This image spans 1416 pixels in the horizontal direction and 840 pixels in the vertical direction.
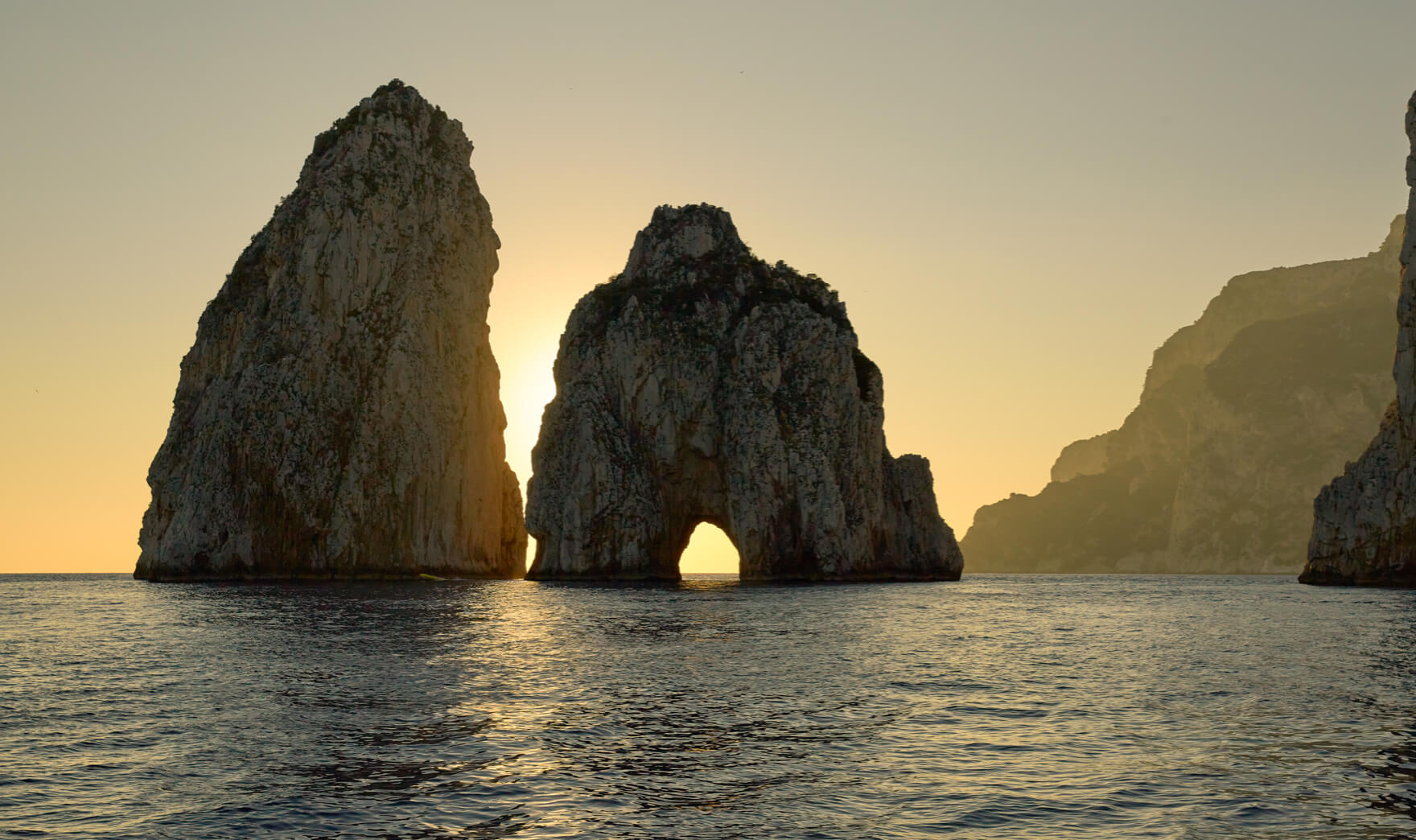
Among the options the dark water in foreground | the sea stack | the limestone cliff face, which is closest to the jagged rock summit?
the limestone cliff face

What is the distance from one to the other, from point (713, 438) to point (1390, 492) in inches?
2340

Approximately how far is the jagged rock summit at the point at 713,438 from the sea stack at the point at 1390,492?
137 ft

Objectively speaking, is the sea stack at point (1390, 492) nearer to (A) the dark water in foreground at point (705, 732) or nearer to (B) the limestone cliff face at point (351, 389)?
(A) the dark water in foreground at point (705, 732)

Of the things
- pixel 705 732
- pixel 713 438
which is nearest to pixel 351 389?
pixel 713 438

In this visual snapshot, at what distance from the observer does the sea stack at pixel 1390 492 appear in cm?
9688

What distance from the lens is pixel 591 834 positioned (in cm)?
1669

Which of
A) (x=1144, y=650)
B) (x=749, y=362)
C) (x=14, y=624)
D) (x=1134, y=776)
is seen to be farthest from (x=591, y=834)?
(x=749, y=362)

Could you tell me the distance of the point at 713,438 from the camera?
117 meters

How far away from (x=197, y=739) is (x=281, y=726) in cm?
209

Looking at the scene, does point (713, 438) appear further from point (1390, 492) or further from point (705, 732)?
point (705, 732)

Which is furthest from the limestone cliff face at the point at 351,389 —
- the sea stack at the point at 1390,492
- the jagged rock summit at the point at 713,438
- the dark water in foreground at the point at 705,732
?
the sea stack at the point at 1390,492

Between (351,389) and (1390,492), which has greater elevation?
(351,389)

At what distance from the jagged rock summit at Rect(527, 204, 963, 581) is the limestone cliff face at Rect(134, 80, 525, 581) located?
15635 millimetres

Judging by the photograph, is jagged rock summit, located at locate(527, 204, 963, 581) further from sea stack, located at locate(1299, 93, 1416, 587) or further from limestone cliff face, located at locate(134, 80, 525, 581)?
sea stack, located at locate(1299, 93, 1416, 587)
